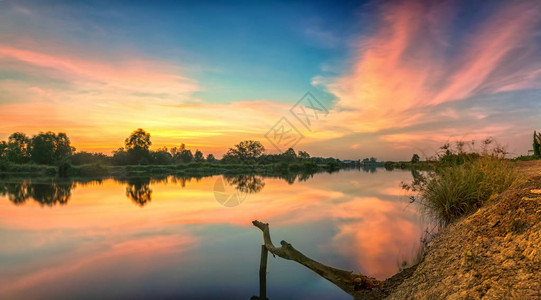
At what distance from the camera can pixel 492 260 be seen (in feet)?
12.2

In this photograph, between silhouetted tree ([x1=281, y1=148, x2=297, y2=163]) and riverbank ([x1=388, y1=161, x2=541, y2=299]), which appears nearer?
riverbank ([x1=388, y1=161, x2=541, y2=299])

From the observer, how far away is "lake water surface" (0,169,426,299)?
20.1 feet

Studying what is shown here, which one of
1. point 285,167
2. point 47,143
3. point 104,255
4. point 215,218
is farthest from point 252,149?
point 104,255

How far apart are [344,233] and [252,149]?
72.2m

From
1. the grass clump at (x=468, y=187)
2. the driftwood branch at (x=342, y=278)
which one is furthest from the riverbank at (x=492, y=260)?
the grass clump at (x=468, y=187)

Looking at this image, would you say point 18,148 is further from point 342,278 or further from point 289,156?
point 342,278

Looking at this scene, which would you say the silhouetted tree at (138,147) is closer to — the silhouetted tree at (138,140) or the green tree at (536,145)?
the silhouetted tree at (138,140)

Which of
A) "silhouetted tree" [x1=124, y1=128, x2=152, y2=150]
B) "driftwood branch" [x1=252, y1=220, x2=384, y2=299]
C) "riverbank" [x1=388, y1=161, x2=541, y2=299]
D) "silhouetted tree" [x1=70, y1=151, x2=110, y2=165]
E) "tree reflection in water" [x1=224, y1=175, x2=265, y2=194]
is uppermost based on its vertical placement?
"silhouetted tree" [x1=124, y1=128, x2=152, y2=150]

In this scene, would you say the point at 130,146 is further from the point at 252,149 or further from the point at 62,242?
the point at 62,242

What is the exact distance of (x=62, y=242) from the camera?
10.1 m

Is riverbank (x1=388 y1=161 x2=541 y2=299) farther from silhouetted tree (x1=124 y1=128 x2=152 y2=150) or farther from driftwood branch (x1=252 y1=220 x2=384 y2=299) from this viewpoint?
silhouetted tree (x1=124 y1=128 x2=152 y2=150)

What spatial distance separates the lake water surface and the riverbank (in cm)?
176

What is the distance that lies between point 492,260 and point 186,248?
8172 mm

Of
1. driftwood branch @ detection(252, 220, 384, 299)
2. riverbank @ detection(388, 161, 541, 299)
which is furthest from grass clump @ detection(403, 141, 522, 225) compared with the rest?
driftwood branch @ detection(252, 220, 384, 299)
